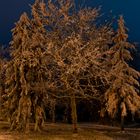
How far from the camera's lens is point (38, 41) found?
3750 cm

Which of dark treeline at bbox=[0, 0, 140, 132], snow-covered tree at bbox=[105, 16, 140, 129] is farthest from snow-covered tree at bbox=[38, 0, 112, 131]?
snow-covered tree at bbox=[105, 16, 140, 129]

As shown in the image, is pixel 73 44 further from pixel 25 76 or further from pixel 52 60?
pixel 25 76

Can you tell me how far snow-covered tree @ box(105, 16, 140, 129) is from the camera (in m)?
49.1

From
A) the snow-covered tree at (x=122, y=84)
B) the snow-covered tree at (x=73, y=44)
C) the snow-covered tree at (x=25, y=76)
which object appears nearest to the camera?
the snow-covered tree at (x=73, y=44)

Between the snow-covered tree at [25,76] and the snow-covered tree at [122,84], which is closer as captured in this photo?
the snow-covered tree at [25,76]

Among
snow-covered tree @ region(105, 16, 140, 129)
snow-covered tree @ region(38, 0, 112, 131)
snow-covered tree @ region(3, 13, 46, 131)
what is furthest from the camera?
snow-covered tree @ region(105, 16, 140, 129)

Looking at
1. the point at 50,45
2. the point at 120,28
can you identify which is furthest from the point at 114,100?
the point at 50,45

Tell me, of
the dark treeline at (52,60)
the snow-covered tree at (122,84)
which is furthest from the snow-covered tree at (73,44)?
the snow-covered tree at (122,84)

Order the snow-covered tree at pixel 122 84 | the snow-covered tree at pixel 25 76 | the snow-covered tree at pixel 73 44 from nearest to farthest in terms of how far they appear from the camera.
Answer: the snow-covered tree at pixel 73 44
the snow-covered tree at pixel 25 76
the snow-covered tree at pixel 122 84

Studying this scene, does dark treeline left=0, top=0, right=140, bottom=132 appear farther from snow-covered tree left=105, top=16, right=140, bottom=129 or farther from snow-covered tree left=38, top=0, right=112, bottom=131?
snow-covered tree left=105, top=16, right=140, bottom=129

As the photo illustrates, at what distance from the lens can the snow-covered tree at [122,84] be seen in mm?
49094

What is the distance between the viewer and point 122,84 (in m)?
49.4

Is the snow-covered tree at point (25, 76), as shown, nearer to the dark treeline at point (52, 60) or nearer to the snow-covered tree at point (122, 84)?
the dark treeline at point (52, 60)

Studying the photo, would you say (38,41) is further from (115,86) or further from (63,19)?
(115,86)
